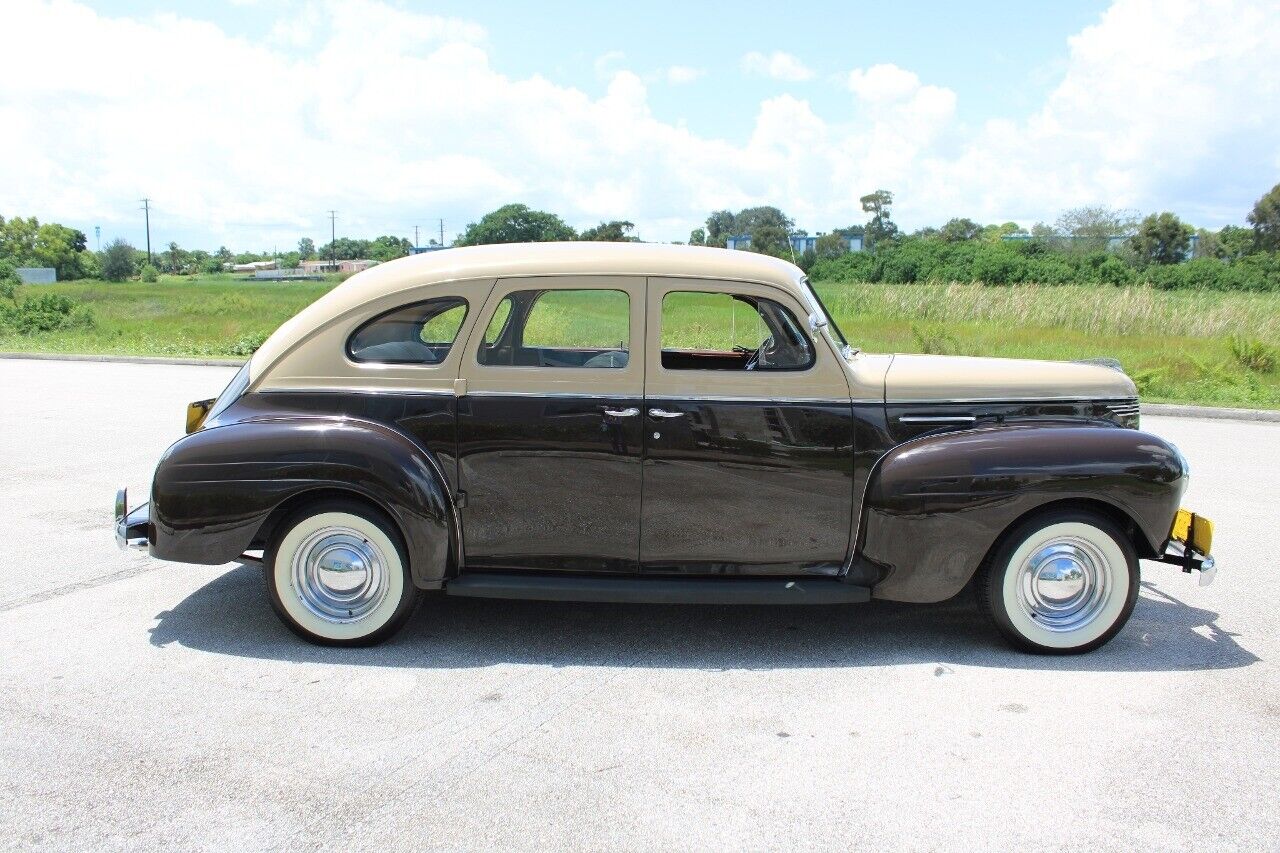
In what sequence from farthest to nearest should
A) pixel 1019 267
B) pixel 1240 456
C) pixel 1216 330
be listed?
pixel 1019 267 → pixel 1216 330 → pixel 1240 456

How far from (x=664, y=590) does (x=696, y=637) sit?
18.1 inches

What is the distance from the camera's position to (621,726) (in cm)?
368

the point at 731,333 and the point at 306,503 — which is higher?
the point at 731,333

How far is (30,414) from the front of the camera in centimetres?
1147

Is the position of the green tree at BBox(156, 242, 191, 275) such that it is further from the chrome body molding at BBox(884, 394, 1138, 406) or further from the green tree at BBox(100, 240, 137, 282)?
the chrome body molding at BBox(884, 394, 1138, 406)

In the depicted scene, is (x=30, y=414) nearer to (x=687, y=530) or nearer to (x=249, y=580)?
(x=249, y=580)

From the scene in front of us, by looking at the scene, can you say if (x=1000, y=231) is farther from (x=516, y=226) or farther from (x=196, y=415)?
(x=196, y=415)

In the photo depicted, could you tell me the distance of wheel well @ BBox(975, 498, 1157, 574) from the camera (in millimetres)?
4320

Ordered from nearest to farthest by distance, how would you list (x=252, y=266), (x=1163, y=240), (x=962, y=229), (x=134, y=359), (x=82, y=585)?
1. (x=82, y=585)
2. (x=134, y=359)
3. (x=1163, y=240)
4. (x=962, y=229)
5. (x=252, y=266)

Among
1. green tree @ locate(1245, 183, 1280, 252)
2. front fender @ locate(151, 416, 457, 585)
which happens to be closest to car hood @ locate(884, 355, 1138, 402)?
front fender @ locate(151, 416, 457, 585)

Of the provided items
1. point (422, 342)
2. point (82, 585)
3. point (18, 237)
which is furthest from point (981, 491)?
point (18, 237)

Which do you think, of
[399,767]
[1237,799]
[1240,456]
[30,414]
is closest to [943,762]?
[1237,799]

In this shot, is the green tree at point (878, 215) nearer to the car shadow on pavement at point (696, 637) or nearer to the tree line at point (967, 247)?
the tree line at point (967, 247)

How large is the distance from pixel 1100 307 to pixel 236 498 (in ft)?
72.1
